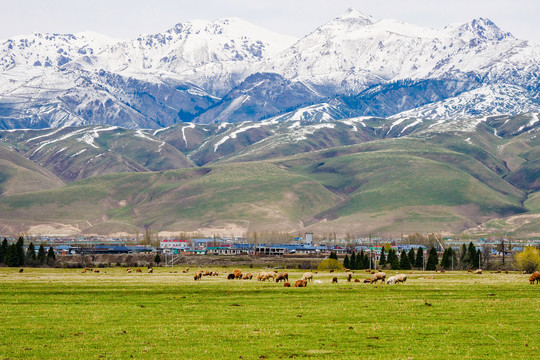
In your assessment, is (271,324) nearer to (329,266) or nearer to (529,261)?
(329,266)

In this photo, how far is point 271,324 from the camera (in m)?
44.3

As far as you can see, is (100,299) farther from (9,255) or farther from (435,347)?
(9,255)

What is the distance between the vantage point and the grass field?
36.2 meters

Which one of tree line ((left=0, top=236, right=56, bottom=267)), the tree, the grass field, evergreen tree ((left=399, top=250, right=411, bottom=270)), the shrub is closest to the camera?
the grass field

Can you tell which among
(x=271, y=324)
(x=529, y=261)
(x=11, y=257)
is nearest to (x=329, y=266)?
(x=529, y=261)

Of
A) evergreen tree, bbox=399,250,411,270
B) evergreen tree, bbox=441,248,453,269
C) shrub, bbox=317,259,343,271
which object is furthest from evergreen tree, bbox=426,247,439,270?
shrub, bbox=317,259,343,271

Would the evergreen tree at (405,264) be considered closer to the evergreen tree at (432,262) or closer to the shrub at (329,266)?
the evergreen tree at (432,262)

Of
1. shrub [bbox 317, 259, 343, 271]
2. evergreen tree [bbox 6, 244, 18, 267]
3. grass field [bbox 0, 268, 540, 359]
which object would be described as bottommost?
grass field [bbox 0, 268, 540, 359]

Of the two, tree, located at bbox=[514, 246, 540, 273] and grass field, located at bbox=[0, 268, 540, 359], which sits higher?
tree, located at bbox=[514, 246, 540, 273]

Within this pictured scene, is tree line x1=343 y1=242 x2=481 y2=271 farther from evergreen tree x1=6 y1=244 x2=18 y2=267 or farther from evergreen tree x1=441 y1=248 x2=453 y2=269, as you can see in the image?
evergreen tree x1=6 y1=244 x2=18 y2=267

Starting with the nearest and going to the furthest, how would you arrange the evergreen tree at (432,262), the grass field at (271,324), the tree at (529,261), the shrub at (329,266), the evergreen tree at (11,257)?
the grass field at (271,324) < the tree at (529,261) < the shrub at (329,266) < the evergreen tree at (432,262) < the evergreen tree at (11,257)

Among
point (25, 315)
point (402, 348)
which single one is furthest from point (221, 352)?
point (25, 315)

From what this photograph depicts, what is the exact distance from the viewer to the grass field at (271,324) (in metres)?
36.2

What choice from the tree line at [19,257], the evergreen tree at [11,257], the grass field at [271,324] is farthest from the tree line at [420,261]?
the grass field at [271,324]
